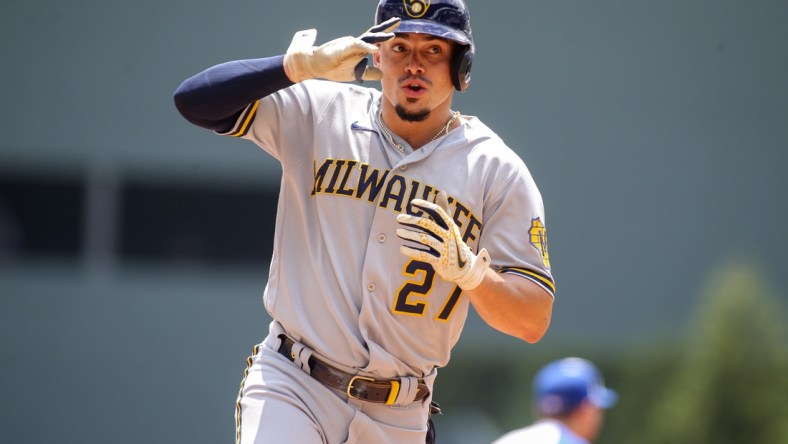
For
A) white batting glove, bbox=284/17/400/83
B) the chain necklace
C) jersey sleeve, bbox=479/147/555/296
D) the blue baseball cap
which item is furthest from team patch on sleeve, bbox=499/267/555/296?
the blue baseball cap

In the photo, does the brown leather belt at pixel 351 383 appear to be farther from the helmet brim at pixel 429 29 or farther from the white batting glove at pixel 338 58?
the helmet brim at pixel 429 29

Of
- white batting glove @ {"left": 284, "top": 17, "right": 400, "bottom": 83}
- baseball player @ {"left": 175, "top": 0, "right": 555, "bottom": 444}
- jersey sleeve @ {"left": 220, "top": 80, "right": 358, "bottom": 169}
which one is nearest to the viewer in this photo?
white batting glove @ {"left": 284, "top": 17, "right": 400, "bottom": 83}

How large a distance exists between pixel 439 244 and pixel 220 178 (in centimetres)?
1361

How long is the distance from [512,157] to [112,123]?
13731 millimetres

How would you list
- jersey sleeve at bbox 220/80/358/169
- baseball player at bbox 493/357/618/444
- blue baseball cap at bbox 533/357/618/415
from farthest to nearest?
blue baseball cap at bbox 533/357/618/415, baseball player at bbox 493/357/618/444, jersey sleeve at bbox 220/80/358/169

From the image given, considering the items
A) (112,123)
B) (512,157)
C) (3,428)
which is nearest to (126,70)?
(112,123)

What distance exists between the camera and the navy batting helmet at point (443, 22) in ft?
14.1

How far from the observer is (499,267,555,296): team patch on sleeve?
4266 millimetres

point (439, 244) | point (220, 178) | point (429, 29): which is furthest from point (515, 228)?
point (220, 178)

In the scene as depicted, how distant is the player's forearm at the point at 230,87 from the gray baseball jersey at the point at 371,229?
5.5 inches

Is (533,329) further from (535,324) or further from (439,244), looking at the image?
(439,244)

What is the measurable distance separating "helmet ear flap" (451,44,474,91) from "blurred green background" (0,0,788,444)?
12.3 metres

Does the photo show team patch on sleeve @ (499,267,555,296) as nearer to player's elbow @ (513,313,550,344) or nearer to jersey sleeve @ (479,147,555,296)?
jersey sleeve @ (479,147,555,296)

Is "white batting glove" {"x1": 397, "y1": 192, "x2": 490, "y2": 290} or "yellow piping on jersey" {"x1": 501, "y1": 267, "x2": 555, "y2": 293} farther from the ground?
"white batting glove" {"x1": 397, "y1": 192, "x2": 490, "y2": 290}
